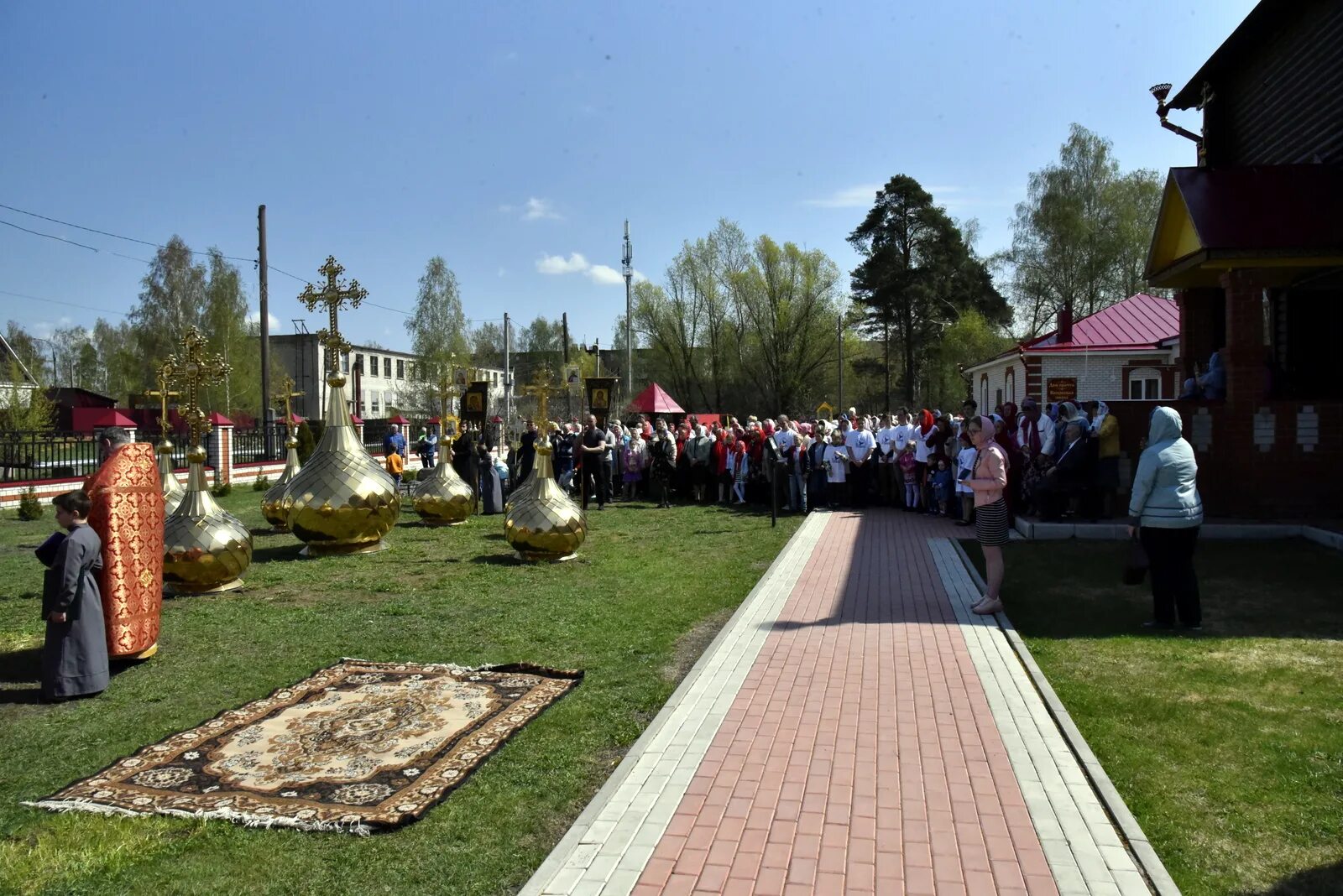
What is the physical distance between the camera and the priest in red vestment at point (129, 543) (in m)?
6.90

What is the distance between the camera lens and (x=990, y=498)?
8.77m

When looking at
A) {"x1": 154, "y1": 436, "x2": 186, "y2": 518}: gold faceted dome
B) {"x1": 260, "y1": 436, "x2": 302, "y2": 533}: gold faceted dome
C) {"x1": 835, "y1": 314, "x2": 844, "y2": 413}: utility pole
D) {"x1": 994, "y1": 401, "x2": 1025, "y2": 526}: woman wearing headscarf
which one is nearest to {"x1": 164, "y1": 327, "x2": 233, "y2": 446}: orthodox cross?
{"x1": 154, "y1": 436, "x2": 186, "y2": 518}: gold faceted dome

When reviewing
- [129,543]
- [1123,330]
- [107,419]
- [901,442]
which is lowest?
[129,543]

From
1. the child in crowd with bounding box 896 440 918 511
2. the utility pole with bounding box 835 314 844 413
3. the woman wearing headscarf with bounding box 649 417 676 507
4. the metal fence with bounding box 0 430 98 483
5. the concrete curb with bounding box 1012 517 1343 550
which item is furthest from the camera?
the utility pole with bounding box 835 314 844 413

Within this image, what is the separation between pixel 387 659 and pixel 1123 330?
2737cm

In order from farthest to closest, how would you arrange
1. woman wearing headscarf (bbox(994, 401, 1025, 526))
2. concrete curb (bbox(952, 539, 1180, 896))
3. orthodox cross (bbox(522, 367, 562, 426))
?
woman wearing headscarf (bbox(994, 401, 1025, 526)) → orthodox cross (bbox(522, 367, 562, 426)) → concrete curb (bbox(952, 539, 1180, 896))

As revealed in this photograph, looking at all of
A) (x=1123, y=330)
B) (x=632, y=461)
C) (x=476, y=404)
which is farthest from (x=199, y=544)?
(x=1123, y=330)

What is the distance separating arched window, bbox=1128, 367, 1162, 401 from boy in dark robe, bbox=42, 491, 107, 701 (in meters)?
28.1

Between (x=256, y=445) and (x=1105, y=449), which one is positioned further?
(x=256, y=445)

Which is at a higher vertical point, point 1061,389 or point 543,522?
point 1061,389

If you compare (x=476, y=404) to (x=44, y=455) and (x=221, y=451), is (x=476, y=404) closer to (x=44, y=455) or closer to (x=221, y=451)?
(x=221, y=451)

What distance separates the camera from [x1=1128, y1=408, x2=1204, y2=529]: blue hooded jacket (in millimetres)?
7922

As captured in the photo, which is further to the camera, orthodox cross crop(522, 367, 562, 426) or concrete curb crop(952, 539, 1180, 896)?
orthodox cross crop(522, 367, 562, 426)

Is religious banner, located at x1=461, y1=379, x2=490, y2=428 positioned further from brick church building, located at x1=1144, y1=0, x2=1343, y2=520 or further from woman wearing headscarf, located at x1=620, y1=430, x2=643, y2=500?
brick church building, located at x1=1144, y1=0, x2=1343, y2=520
